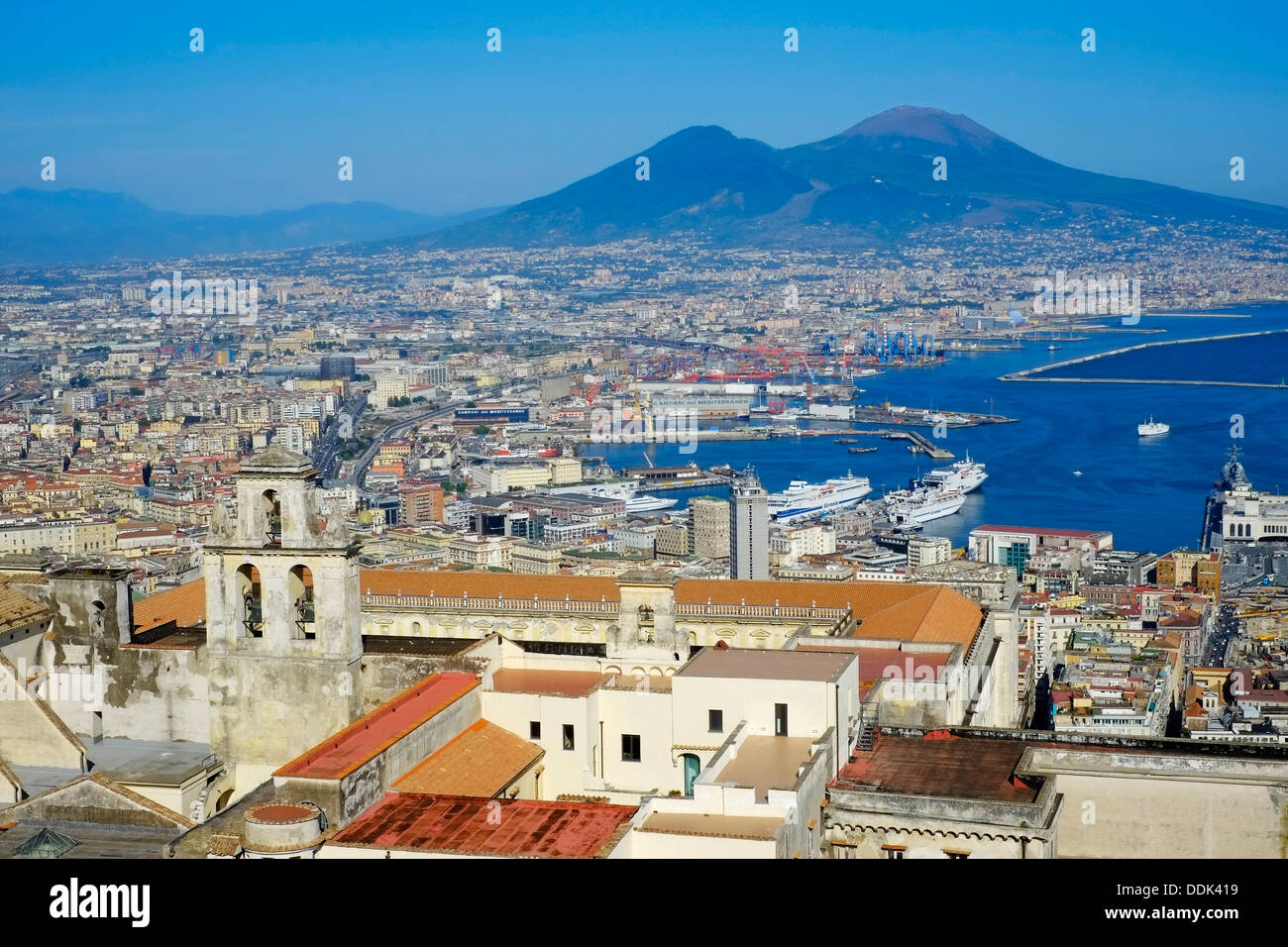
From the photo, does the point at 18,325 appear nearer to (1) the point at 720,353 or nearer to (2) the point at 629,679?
(1) the point at 720,353

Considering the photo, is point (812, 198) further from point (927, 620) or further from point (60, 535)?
point (927, 620)

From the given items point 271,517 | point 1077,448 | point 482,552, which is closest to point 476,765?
point 271,517

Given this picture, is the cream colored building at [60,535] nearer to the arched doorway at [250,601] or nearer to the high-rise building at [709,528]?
the high-rise building at [709,528]

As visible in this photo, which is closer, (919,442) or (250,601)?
(250,601)

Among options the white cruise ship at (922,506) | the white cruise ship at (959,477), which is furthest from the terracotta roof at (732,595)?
the white cruise ship at (959,477)

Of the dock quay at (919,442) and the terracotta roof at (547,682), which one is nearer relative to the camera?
the terracotta roof at (547,682)
